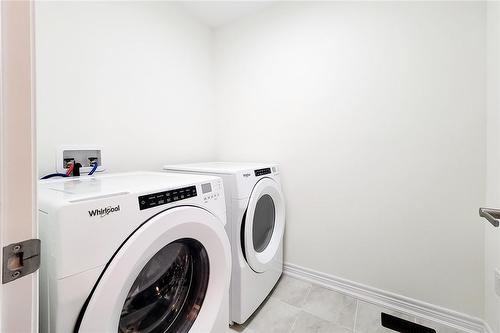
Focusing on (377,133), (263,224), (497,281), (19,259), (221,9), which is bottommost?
(497,281)

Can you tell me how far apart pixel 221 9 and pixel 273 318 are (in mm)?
2301

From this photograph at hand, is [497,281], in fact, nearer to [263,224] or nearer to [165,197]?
Result: [263,224]

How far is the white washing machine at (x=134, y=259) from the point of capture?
529 mm

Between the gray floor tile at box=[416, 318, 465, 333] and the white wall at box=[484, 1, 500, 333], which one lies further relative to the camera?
the gray floor tile at box=[416, 318, 465, 333]

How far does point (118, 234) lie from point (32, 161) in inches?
11.6

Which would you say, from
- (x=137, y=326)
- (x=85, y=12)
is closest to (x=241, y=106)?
(x=85, y=12)

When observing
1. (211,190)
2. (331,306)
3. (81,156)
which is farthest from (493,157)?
(81,156)

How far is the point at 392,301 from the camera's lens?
4.58 ft

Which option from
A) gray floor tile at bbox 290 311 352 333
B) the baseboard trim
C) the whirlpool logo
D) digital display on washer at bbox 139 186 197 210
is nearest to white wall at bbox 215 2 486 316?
the baseboard trim

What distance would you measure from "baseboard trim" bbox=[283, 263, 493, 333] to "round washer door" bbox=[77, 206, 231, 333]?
3.27ft

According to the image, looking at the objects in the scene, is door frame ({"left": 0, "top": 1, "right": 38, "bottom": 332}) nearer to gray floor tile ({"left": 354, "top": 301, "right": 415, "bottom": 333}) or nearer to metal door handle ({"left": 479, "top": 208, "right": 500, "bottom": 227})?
metal door handle ({"left": 479, "top": 208, "right": 500, "bottom": 227})

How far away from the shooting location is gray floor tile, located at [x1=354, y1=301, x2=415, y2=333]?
48.9 inches

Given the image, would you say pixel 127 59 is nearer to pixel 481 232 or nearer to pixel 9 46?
pixel 9 46

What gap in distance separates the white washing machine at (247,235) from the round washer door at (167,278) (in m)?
0.31
